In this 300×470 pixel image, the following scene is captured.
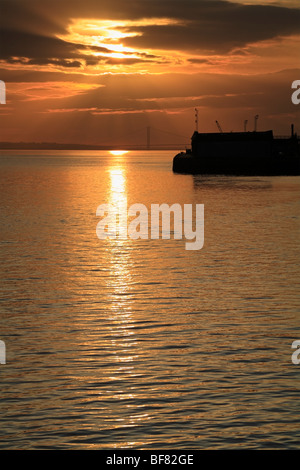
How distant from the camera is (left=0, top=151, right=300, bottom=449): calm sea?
15516 mm

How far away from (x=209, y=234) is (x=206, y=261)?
14165 millimetres

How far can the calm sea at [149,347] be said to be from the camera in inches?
611

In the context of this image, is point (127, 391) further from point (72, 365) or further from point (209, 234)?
point (209, 234)

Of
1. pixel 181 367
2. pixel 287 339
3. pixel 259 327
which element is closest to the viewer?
pixel 181 367

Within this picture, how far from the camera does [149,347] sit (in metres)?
21.5

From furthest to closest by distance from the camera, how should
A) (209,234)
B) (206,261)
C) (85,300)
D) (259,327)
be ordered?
(209,234), (206,261), (85,300), (259,327)

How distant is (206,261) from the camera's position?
127 feet
